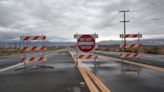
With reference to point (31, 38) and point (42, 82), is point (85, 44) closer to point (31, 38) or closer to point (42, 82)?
point (31, 38)

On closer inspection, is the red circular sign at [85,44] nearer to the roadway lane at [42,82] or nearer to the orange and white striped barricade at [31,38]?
the orange and white striped barricade at [31,38]

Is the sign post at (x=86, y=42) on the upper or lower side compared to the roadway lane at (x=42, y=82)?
upper

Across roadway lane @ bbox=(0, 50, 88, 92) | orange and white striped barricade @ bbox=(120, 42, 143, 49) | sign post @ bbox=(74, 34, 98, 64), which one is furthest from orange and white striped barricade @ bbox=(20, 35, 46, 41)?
orange and white striped barricade @ bbox=(120, 42, 143, 49)

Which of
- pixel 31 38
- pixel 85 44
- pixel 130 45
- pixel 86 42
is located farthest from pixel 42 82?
pixel 130 45

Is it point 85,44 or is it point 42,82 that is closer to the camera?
point 42,82

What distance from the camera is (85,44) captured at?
11.1m

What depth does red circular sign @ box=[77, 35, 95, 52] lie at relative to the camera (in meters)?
10.9

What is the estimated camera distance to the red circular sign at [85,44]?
10.9 metres

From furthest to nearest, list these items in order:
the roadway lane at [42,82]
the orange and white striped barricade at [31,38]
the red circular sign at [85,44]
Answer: the red circular sign at [85,44], the orange and white striped barricade at [31,38], the roadway lane at [42,82]

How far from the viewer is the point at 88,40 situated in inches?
434

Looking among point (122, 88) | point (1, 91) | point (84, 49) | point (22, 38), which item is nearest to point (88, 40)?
point (84, 49)

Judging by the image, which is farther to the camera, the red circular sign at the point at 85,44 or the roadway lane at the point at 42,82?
the red circular sign at the point at 85,44

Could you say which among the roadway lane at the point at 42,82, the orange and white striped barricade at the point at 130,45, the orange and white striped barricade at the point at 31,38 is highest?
the orange and white striped barricade at the point at 31,38

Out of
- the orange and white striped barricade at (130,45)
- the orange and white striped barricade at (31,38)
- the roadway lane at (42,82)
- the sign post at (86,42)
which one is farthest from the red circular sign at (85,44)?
the roadway lane at (42,82)
